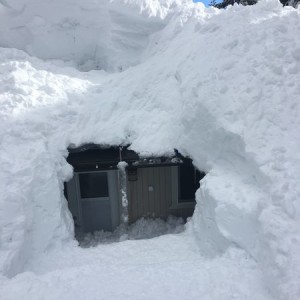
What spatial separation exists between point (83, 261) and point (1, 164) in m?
2.07

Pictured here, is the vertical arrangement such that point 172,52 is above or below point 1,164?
above

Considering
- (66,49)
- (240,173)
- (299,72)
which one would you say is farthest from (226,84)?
(66,49)

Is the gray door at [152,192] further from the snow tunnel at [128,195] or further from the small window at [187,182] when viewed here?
the small window at [187,182]

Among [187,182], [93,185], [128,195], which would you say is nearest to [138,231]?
[128,195]

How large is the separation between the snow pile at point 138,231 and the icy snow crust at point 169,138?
2010mm

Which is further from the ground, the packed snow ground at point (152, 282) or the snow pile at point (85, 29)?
the snow pile at point (85, 29)

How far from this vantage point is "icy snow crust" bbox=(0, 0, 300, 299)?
3.53 m

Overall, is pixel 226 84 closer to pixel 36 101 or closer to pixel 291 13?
pixel 291 13

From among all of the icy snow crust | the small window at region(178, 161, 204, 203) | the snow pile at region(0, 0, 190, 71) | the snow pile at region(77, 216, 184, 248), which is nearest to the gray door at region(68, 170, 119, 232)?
the snow pile at region(77, 216, 184, 248)

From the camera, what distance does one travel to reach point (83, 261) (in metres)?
4.54

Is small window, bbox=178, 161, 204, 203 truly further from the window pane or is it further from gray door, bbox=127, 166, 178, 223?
gray door, bbox=127, 166, 178, 223

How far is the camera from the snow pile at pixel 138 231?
7.08 m

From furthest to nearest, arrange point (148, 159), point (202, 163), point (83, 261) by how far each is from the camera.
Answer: point (148, 159) < point (202, 163) < point (83, 261)

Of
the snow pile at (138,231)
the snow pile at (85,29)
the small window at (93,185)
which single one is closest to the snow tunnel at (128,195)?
the small window at (93,185)
